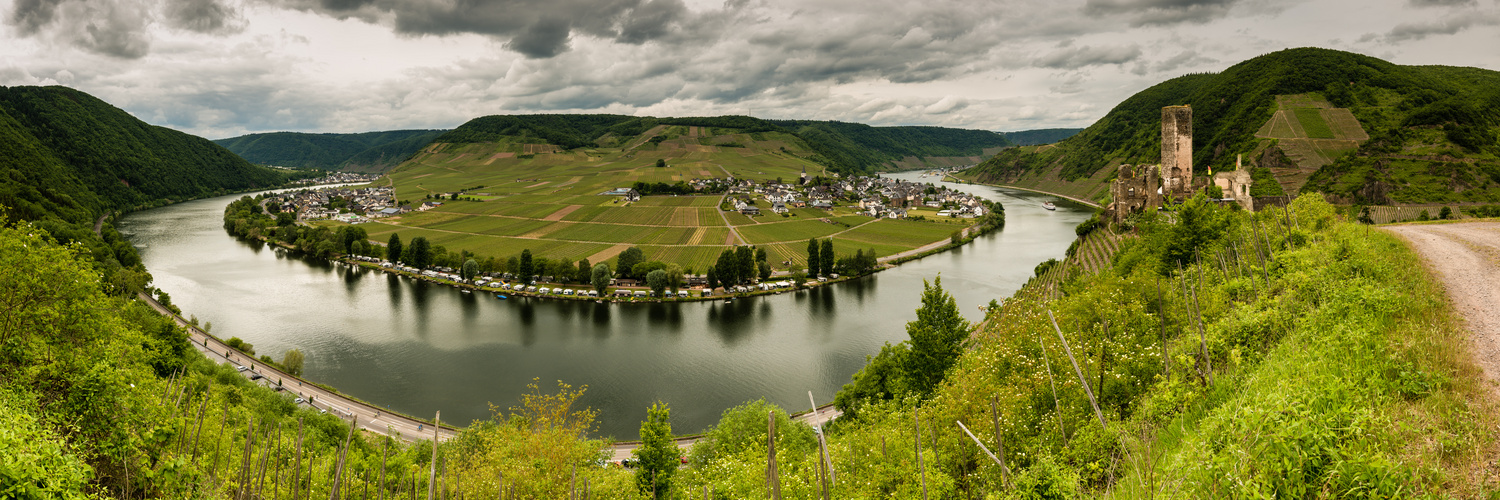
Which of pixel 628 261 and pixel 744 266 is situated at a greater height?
pixel 628 261

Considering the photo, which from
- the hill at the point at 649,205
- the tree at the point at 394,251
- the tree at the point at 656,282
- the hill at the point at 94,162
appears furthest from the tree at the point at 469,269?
the hill at the point at 94,162

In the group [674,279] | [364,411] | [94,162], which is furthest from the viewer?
[94,162]

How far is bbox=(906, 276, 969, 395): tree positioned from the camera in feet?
57.4

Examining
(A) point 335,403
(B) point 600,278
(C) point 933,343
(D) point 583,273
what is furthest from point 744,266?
(C) point 933,343

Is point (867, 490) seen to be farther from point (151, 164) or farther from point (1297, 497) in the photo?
point (151, 164)

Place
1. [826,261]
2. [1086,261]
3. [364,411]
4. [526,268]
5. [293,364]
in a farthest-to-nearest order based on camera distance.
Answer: [826,261] < [526,268] < [1086,261] < [293,364] < [364,411]

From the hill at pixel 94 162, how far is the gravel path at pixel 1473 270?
253 feet

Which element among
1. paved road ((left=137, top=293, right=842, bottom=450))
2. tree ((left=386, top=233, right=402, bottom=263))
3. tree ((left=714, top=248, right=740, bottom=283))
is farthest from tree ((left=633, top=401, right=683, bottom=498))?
tree ((left=386, top=233, right=402, bottom=263))

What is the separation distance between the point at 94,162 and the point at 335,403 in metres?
150

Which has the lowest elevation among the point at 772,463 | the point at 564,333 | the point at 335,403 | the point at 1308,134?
the point at 335,403

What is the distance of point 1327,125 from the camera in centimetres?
7412

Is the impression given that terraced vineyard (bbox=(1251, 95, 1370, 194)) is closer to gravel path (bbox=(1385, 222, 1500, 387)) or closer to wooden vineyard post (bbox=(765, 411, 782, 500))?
gravel path (bbox=(1385, 222, 1500, 387))

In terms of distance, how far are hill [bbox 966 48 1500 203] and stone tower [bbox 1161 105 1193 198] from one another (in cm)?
973

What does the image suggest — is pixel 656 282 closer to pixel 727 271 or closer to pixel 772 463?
pixel 727 271
